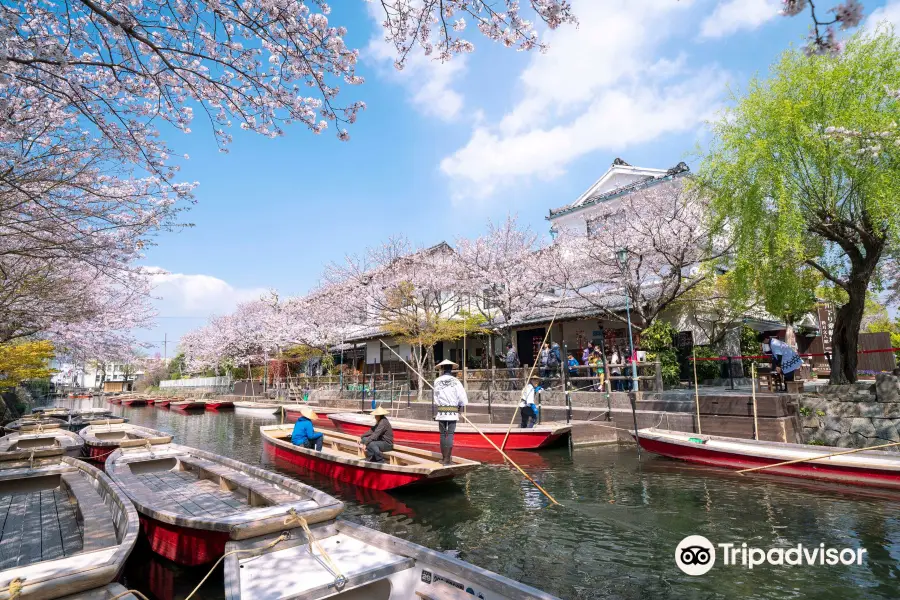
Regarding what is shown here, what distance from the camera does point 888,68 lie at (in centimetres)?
949

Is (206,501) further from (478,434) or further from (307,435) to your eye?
(478,434)

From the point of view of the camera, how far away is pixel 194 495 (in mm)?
6816

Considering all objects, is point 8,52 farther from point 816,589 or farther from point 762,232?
point 762,232

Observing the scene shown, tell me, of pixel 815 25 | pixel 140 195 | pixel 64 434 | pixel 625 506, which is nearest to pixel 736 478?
pixel 625 506

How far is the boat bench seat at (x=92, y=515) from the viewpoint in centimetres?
469

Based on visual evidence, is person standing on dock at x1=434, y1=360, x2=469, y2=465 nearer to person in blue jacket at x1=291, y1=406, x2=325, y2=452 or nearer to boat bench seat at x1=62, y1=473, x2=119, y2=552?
person in blue jacket at x1=291, y1=406, x2=325, y2=452

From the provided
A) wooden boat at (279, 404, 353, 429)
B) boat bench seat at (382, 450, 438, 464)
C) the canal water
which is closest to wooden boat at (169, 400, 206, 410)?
wooden boat at (279, 404, 353, 429)

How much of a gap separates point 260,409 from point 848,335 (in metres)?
28.2

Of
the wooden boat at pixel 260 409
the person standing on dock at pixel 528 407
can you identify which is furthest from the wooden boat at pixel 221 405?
the person standing on dock at pixel 528 407

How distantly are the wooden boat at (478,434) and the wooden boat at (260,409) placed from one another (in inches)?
540

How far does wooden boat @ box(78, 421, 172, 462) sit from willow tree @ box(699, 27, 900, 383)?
46.4 feet

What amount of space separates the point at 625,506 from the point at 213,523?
6.09 meters

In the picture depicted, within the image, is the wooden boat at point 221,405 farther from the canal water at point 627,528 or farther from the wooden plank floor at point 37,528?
the wooden plank floor at point 37,528

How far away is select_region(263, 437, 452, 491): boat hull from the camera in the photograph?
324 inches
